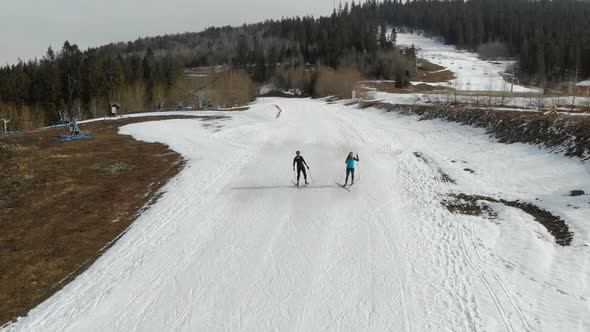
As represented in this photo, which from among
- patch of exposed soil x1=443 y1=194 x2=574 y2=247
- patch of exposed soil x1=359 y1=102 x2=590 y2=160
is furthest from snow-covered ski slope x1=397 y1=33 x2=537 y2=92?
patch of exposed soil x1=443 y1=194 x2=574 y2=247

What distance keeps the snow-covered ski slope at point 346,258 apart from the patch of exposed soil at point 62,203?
922mm

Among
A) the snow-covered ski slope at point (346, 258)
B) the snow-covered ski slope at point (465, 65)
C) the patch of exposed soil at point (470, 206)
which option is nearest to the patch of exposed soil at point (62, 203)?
the snow-covered ski slope at point (346, 258)

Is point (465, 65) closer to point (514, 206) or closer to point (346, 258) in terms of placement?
point (514, 206)

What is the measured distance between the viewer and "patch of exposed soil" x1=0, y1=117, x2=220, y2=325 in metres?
11.8

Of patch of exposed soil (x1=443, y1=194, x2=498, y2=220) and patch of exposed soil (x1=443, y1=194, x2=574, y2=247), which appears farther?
patch of exposed soil (x1=443, y1=194, x2=498, y2=220)

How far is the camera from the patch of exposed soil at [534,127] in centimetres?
1903

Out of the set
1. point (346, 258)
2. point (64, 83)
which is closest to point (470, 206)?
point (346, 258)

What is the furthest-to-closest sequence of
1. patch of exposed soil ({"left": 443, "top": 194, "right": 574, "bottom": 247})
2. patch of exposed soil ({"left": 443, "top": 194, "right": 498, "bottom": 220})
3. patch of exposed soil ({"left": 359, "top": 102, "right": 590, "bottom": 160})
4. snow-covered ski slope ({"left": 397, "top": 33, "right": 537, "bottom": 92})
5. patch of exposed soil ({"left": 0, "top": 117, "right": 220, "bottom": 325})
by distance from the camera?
snow-covered ski slope ({"left": 397, "top": 33, "right": 537, "bottom": 92}), patch of exposed soil ({"left": 359, "top": 102, "right": 590, "bottom": 160}), patch of exposed soil ({"left": 443, "top": 194, "right": 498, "bottom": 220}), patch of exposed soil ({"left": 443, "top": 194, "right": 574, "bottom": 247}), patch of exposed soil ({"left": 0, "top": 117, "right": 220, "bottom": 325})

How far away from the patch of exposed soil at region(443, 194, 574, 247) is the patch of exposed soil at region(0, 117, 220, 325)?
1290 cm

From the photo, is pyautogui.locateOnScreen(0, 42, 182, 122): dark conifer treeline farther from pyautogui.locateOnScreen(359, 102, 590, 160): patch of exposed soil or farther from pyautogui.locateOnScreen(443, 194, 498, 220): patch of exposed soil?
pyautogui.locateOnScreen(443, 194, 498, 220): patch of exposed soil

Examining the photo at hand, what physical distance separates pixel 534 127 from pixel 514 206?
31.9 ft

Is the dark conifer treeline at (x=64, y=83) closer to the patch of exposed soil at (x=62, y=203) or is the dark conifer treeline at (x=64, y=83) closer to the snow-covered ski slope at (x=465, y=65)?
the patch of exposed soil at (x=62, y=203)

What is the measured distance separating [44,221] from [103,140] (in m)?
19.7

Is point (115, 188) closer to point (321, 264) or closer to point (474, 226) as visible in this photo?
point (321, 264)
